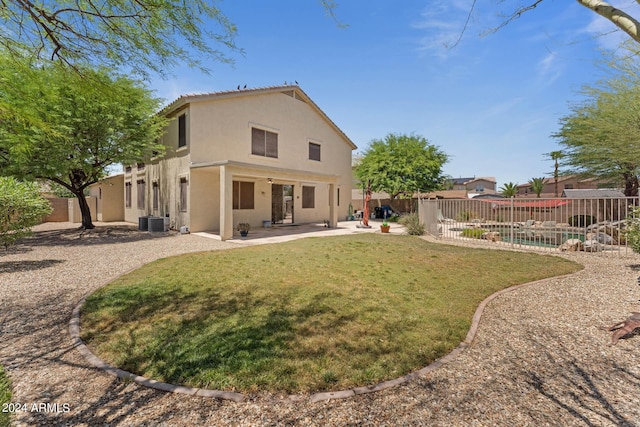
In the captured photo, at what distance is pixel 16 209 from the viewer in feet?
22.3

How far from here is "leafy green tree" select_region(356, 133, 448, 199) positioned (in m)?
23.2

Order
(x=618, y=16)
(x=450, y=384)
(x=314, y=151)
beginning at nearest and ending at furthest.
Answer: (x=618, y=16) → (x=450, y=384) → (x=314, y=151)

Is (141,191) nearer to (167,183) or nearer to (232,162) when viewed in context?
(167,183)

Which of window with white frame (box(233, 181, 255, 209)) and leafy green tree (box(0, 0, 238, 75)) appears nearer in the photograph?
leafy green tree (box(0, 0, 238, 75))

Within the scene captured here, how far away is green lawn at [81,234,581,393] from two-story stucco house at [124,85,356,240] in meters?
6.13

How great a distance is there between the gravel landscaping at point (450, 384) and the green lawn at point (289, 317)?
0.24 m

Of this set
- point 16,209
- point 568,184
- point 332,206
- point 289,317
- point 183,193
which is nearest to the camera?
point 289,317

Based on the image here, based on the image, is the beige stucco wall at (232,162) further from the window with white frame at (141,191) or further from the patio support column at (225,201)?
the window with white frame at (141,191)

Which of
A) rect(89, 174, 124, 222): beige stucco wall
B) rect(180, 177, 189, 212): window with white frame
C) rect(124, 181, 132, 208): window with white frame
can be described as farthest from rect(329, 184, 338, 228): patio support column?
rect(89, 174, 124, 222): beige stucco wall

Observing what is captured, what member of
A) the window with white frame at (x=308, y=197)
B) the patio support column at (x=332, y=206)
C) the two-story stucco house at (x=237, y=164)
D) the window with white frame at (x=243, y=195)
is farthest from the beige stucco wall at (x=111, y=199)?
the patio support column at (x=332, y=206)

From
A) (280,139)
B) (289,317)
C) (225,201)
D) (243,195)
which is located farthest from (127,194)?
(289,317)

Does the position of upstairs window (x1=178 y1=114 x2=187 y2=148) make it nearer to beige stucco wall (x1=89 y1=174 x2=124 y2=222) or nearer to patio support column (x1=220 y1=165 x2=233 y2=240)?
patio support column (x1=220 y1=165 x2=233 y2=240)

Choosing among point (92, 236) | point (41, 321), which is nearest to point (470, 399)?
point (41, 321)

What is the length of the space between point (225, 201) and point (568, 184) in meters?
55.7
